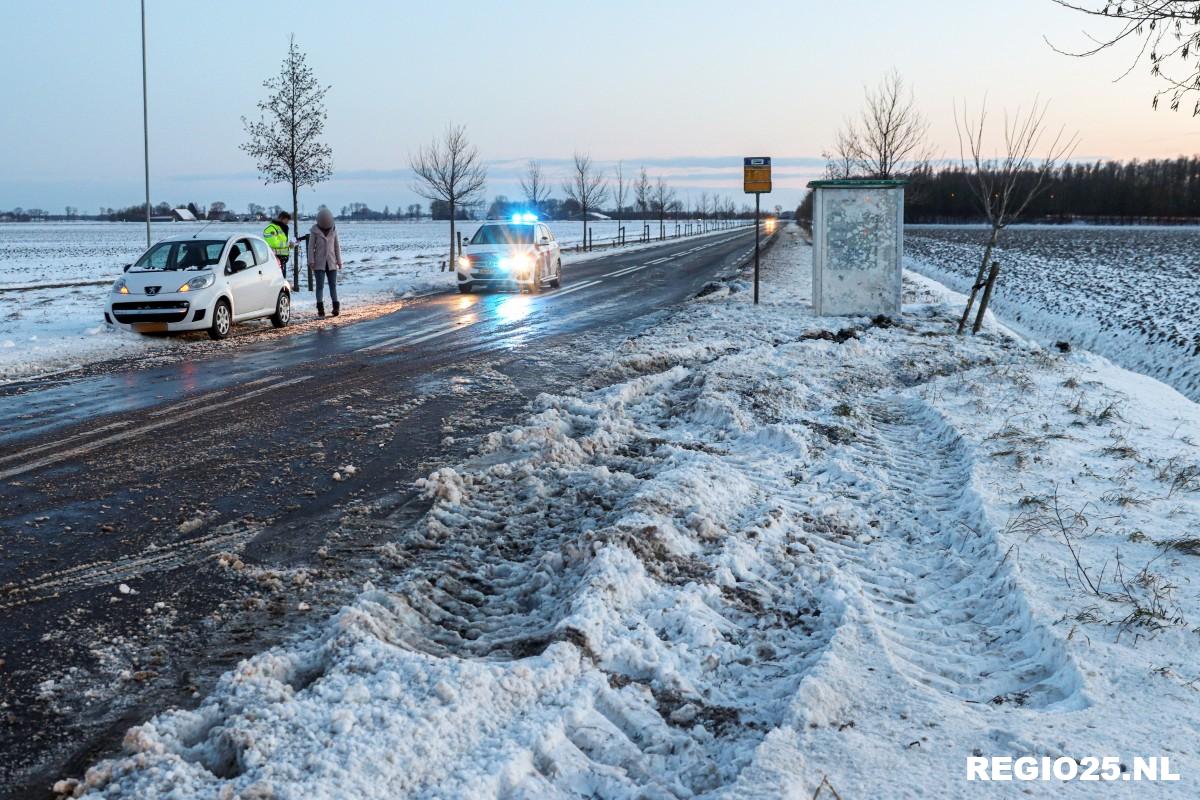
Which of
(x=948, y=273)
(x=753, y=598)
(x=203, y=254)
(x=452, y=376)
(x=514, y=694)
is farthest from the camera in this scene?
(x=948, y=273)

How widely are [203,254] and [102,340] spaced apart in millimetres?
2487

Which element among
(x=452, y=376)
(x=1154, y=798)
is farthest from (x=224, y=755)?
(x=452, y=376)

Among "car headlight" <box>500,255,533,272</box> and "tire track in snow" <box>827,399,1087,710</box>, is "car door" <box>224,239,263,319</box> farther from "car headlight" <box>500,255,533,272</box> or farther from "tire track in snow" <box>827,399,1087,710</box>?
"tire track in snow" <box>827,399,1087,710</box>

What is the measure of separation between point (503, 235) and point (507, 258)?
1250 millimetres

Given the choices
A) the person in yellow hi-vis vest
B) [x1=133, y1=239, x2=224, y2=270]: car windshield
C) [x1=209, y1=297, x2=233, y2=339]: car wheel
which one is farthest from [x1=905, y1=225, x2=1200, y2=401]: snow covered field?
the person in yellow hi-vis vest

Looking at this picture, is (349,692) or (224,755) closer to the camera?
(224,755)

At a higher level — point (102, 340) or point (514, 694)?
point (102, 340)

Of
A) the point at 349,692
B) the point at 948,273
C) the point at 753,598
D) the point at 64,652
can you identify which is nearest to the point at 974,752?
the point at 753,598

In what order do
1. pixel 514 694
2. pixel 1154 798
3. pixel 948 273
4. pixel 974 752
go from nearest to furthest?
pixel 1154 798 < pixel 974 752 < pixel 514 694 < pixel 948 273

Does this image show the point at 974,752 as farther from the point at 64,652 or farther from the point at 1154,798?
the point at 64,652

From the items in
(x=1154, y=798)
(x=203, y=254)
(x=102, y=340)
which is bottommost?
(x=1154, y=798)

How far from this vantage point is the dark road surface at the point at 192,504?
12.5 ft

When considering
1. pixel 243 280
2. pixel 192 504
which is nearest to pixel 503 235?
pixel 243 280

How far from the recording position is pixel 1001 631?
4.39 meters
